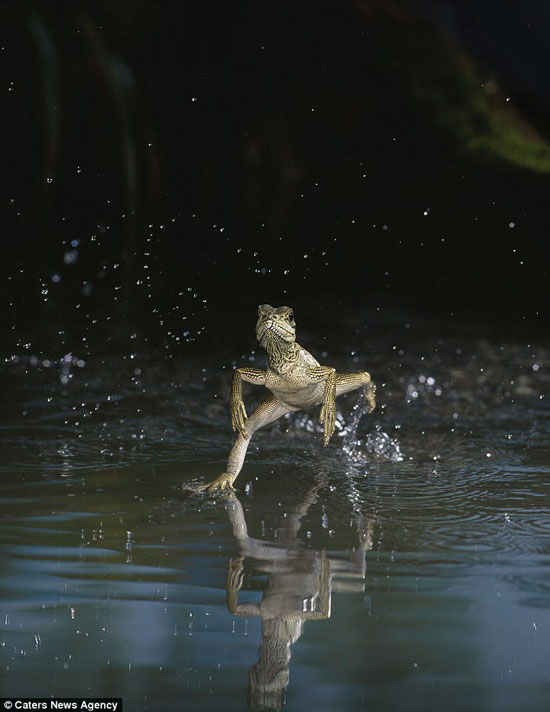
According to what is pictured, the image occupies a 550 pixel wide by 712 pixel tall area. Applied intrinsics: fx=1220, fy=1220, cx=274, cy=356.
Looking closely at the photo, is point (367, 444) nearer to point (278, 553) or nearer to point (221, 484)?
point (221, 484)

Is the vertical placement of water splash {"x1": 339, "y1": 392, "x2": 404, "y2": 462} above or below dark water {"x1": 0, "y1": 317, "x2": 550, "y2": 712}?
above

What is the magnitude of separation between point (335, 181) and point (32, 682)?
904 centimetres

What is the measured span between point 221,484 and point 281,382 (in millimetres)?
519

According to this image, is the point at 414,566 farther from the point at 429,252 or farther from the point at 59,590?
the point at 429,252

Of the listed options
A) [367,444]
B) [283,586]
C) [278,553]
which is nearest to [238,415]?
[278,553]

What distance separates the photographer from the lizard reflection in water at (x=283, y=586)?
3119 mm

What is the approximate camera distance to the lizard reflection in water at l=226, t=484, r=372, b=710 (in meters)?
3.12

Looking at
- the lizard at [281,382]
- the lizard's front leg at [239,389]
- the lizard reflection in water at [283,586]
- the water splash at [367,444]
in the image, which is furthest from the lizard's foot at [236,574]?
the water splash at [367,444]

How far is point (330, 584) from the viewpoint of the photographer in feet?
12.8

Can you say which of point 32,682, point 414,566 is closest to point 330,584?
point 414,566

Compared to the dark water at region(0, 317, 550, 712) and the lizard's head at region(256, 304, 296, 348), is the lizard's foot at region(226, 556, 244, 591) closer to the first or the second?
the dark water at region(0, 317, 550, 712)

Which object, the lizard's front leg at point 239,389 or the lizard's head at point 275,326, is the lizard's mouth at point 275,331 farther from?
the lizard's front leg at point 239,389

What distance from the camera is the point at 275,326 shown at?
5168mm

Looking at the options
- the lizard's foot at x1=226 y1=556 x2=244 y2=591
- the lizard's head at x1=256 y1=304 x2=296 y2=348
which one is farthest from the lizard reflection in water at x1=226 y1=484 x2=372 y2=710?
the lizard's head at x1=256 y1=304 x2=296 y2=348
